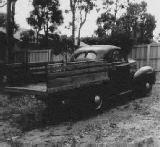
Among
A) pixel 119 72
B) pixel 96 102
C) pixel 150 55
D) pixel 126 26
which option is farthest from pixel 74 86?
pixel 126 26

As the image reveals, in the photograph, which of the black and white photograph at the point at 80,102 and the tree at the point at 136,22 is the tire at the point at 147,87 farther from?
the tree at the point at 136,22

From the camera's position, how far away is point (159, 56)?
18422 mm

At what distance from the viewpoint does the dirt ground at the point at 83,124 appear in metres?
6.45

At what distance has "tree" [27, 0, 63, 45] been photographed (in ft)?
72.0

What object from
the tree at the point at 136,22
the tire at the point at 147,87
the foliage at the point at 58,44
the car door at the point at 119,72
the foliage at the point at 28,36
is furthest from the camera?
the tree at the point at 136,22

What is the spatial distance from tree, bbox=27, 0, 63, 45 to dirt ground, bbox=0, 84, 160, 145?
1243 cm

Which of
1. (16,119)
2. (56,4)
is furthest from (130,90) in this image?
(56,4)

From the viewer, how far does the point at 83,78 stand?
8297mm

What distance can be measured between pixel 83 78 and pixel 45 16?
14536 mm

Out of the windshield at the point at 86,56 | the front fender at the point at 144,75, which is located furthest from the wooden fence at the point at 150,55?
the windshield at the point at 86,56

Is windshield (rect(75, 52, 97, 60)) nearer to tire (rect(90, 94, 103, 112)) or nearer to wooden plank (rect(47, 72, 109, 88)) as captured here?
wooden plank (rect(47, 72, 109, 88))

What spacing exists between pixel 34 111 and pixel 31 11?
14096 mm

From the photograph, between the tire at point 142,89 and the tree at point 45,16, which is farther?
the tree at point 45,16

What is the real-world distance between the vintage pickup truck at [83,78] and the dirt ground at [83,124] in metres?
0.47
